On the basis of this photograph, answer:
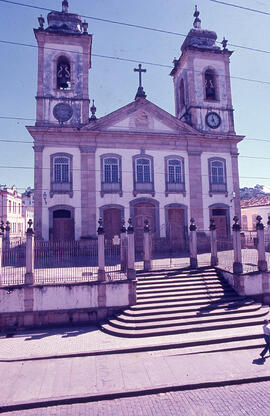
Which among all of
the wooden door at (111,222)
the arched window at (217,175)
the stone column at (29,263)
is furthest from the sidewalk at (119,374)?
the arched window at (217,175)

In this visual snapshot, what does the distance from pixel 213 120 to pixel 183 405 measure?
21925mm

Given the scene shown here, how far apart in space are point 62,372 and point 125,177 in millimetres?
15314

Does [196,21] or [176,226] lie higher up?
[196,21]

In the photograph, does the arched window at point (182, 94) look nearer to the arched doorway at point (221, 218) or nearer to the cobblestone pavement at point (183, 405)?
the arched doorway at point (221, 218)

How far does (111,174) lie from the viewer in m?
21.1

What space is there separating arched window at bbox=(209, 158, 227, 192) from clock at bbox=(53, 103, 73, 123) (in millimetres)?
11991

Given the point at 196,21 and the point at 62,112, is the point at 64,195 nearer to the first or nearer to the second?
→ the point at 62,112

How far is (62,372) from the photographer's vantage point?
7660 millimetres

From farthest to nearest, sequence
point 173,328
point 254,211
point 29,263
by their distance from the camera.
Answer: point 254,211
point 29,263
point 173,328

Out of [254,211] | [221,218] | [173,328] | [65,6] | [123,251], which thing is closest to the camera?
[173,328]

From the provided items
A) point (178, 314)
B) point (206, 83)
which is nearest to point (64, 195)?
point (178, 314)

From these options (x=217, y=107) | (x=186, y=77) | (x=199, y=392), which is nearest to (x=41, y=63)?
(x=186, y=77)

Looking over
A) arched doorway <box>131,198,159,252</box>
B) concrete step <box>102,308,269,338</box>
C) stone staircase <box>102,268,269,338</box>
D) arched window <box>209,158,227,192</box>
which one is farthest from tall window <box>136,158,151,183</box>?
concrete step <box>102,308,269,338</box>

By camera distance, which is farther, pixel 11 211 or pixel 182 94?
pixel 11 211
